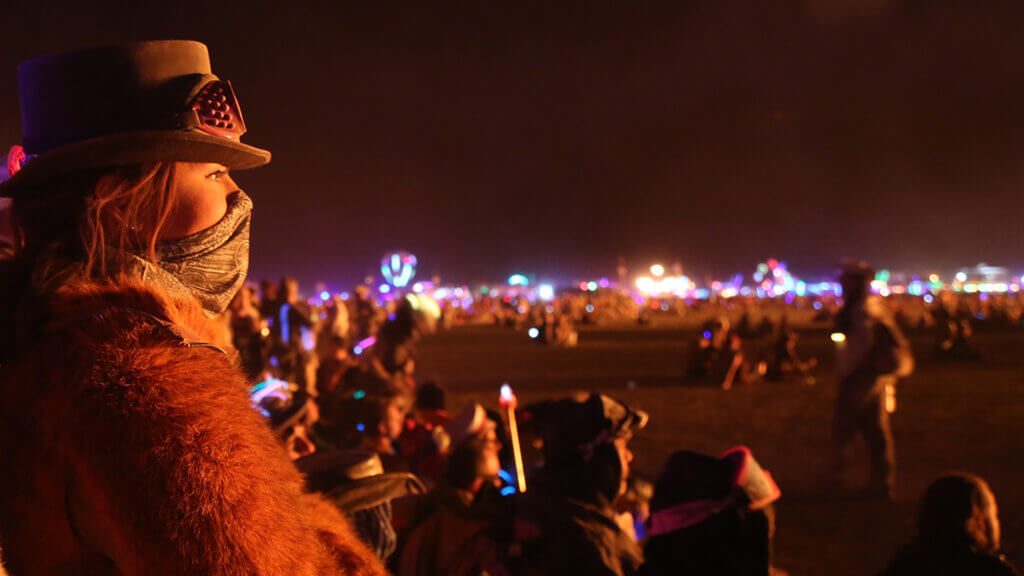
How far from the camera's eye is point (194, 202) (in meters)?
1.08

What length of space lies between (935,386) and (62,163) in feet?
49.3

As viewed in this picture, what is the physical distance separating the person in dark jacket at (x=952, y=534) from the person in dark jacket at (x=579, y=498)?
1.43 m

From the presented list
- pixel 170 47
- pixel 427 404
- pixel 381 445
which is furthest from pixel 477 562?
pixel 427 404

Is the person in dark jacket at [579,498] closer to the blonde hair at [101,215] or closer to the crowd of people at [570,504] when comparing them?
the crowd of people at [570,504]

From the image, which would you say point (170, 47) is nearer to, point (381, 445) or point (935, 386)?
point (381, 445)

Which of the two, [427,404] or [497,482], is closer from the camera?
[497,482]

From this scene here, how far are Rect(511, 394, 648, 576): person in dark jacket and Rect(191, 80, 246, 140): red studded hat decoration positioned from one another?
192 cm

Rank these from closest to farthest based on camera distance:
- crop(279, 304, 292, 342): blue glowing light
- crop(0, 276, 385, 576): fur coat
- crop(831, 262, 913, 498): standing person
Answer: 1. crop(0, 276, 385, 576): fur coat
2. crop(831, 262, 913, 498): standing person
3. crop(279, 304, 292, 342): blue glowing light

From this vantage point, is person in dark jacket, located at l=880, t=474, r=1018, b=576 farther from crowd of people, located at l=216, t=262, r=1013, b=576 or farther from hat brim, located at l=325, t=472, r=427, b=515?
hat brim, located at l=325, t=472, r=427, b=515

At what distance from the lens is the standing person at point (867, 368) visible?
601 cm

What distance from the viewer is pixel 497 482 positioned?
4145 millimetres

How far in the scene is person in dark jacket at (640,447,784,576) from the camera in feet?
7.80

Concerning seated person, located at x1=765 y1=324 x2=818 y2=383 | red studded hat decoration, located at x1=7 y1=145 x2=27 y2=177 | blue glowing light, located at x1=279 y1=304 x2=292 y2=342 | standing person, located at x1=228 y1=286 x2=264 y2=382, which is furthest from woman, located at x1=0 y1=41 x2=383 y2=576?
seated person, located at x1=765 y1=324 x2=818 y2=383

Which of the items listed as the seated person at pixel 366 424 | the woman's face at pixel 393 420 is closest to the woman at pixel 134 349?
the seated person at pixel 366 424
